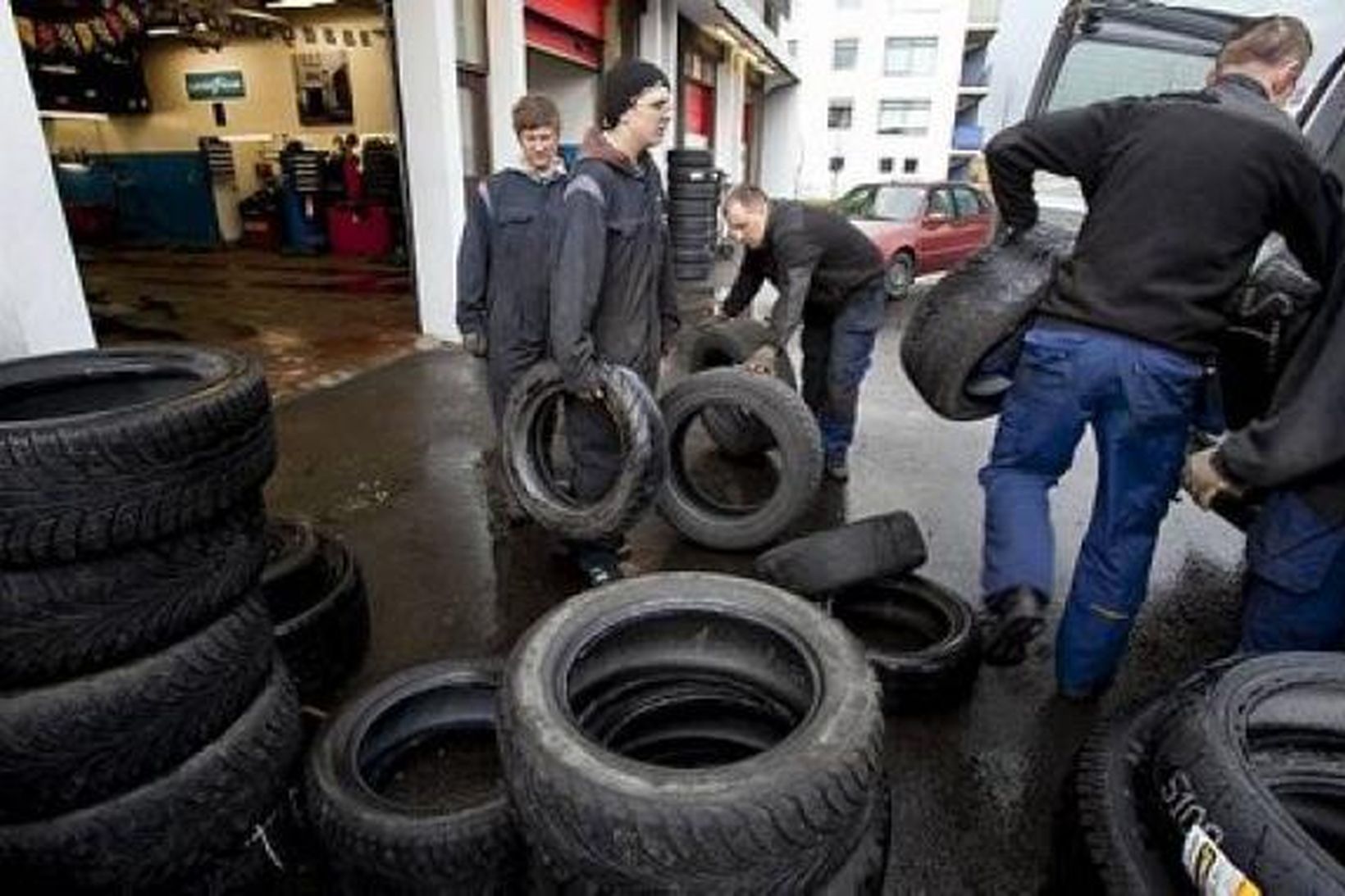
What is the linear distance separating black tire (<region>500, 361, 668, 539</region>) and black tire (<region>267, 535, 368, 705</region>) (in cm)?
85

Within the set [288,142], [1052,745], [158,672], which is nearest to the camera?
[158,672]

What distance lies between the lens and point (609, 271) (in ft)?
9.91

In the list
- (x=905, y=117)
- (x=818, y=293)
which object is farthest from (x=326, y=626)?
(x=905, y=117)

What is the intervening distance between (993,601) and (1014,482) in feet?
1.30

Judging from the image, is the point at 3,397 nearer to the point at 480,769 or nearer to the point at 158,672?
the point at 158,672

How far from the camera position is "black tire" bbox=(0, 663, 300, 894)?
5.32ft

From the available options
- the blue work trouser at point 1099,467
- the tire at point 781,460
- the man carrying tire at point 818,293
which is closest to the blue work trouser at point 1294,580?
the blue work trouser at point 1099,467

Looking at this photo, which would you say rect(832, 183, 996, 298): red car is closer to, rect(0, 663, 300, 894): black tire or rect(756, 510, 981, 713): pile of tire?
rect(756, 510, 981, 713): pile of tire

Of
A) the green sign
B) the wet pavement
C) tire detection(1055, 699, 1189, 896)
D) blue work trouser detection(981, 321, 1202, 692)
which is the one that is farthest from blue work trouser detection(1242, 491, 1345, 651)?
the green sign

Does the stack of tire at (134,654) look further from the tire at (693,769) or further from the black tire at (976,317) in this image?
the black tire at (976,317)

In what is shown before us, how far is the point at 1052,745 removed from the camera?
2.44 meters

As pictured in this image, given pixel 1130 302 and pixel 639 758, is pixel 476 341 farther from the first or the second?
pixel 1130 302

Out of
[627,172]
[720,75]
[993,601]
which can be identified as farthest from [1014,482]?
[720,75]

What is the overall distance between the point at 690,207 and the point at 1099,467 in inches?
377
